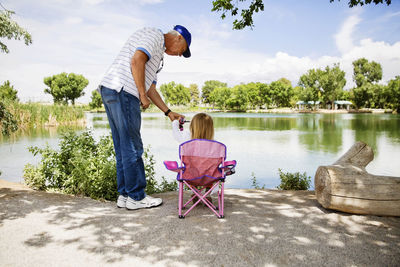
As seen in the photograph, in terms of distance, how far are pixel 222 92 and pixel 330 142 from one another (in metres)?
79.3

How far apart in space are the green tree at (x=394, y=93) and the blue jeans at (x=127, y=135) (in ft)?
224

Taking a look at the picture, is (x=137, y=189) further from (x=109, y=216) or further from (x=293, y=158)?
(x=293, y=158)

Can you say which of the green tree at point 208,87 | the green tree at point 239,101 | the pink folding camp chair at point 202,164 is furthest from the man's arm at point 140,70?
the green tree at point 208,87

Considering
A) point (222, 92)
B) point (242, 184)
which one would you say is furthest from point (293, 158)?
point (222, 92)

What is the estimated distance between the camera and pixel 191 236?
2.71 metres

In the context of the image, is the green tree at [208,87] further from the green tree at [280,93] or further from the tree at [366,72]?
the tree at [366,72]

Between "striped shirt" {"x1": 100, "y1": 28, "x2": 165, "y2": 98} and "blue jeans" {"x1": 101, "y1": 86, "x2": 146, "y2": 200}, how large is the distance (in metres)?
0.08

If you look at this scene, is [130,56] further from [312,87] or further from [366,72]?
[366,72]

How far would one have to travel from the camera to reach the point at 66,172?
4977mm

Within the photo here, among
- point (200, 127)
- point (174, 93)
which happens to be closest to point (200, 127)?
point (200, 127)

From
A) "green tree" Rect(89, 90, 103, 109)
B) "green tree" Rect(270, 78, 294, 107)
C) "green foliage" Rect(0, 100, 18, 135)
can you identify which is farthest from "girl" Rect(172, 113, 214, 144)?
"green tree" Rect(270, 78, 294, 107)

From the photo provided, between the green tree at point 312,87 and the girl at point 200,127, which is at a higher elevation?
the green tree at point 312,87

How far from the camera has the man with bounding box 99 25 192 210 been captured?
3.14m

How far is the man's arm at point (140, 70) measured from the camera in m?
3.08
